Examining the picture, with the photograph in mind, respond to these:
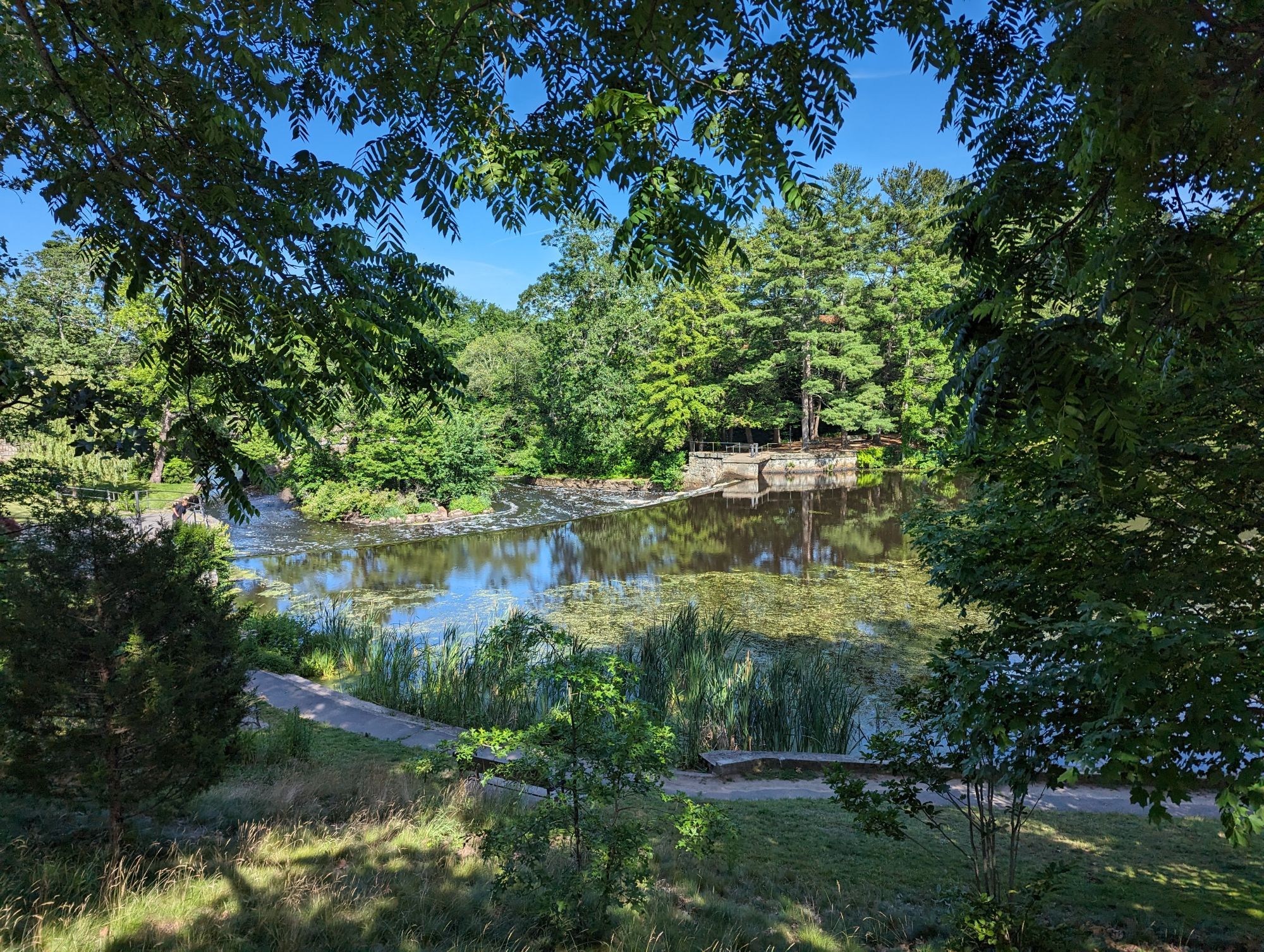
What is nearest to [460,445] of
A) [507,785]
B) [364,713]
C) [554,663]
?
[364,713]

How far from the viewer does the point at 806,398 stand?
3572 centimetres

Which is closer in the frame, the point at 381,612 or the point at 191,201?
the point at 191,201

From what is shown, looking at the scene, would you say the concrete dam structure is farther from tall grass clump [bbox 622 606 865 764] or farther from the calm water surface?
tall grass clump [bbox 622 606 865 764]

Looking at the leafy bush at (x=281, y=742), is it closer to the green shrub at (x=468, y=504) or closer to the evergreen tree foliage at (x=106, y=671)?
the evergreen tree foliage at (x=106, y=671)

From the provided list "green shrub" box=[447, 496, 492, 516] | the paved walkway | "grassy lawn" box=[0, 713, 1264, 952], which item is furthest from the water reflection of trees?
"grassy lawn" box=[0, 713, 1264, 952]

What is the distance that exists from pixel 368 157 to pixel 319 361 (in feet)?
2.98

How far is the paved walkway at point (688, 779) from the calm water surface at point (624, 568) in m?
3.95

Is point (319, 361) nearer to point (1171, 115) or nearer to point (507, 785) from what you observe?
point (1171, 115)

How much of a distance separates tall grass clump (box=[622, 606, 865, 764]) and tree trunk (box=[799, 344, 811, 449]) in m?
26.0

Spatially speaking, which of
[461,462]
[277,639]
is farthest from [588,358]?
[277,639]

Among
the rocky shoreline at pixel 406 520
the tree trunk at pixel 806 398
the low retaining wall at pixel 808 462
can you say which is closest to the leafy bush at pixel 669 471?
the low retaining wall at pixel 808 462

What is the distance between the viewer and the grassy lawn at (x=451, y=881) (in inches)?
130

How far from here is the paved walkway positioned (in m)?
6.94

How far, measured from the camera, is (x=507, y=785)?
6.19 metres
